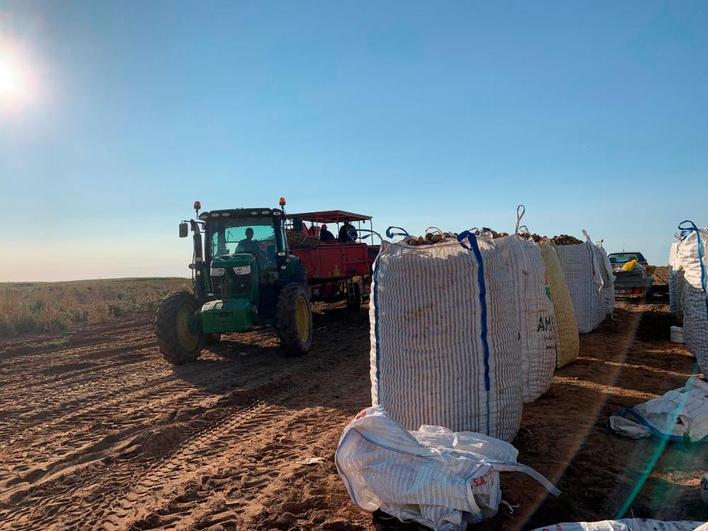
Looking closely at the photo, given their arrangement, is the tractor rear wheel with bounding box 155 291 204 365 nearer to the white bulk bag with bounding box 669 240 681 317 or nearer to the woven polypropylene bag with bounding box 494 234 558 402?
the woven polypropylene bag with bounding box 494 234 558 402

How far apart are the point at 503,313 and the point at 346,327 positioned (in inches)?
309

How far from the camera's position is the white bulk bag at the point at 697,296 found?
499 centimetres

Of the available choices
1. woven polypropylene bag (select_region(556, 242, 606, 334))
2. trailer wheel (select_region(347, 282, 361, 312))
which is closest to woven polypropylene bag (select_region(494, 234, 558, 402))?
woven polypropylene bag (select_region(556, 242, 606, 334))

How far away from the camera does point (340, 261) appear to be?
40.4 feet

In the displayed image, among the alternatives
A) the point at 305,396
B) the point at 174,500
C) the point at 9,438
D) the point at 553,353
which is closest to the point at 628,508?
the point at 553,353

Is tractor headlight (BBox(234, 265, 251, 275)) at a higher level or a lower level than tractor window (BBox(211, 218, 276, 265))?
lower

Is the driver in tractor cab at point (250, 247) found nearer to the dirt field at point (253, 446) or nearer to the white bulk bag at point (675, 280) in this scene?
the dirt field at point (253, 446)

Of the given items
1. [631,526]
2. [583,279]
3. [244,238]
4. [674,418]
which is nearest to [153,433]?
[631,526]

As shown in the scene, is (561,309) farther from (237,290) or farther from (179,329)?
(179,329)

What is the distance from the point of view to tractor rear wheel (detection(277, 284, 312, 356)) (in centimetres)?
767

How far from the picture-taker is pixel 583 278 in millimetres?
8391

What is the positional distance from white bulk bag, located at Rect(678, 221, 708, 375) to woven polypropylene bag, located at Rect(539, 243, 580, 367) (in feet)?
3.74

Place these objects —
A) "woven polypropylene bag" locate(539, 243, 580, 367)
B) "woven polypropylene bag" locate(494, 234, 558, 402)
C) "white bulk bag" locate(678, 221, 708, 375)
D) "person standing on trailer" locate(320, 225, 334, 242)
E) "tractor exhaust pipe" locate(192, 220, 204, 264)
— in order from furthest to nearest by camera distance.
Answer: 1. "person standing on trailer" locate(320, 225, 334, 242)
2. "tractor exhaust pipe" locate(192, 220, 204, 264)
3. "woven polypropylene bag" locate(539, 243, 580, 367)
4. "white bulk bag" locate(678, 221, 708, 375)
5. "woven polypropylene bag" locate(494, 234, 558, 402)

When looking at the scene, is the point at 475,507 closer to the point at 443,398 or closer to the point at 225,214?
the point at 443,398
